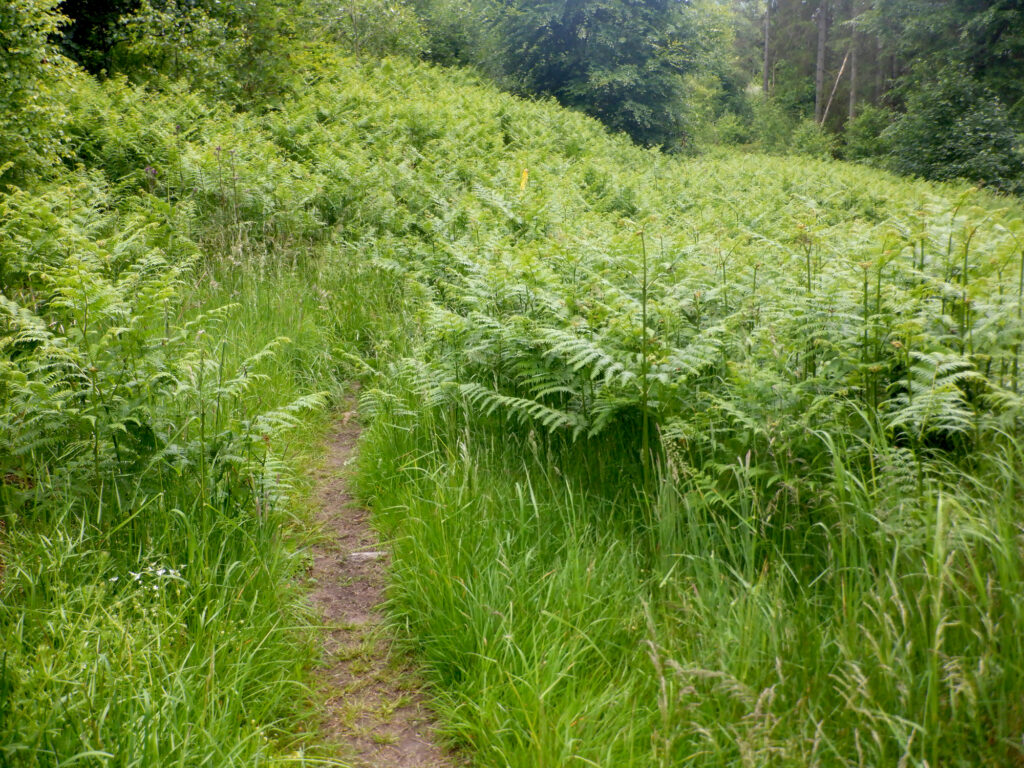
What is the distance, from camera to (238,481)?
3414 millimetres

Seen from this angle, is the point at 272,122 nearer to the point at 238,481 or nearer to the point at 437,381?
the point at 437,381

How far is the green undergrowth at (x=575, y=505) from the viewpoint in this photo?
6.92 ft

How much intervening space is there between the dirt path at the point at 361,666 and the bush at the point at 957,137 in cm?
2839

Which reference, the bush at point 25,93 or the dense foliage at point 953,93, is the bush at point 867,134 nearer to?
the dense foliage at point 953,93

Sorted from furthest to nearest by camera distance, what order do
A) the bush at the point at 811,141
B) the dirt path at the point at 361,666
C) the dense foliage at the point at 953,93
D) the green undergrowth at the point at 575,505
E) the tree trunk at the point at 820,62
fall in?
the tree trunk at the point at 820,62 → the bush at the point at 811,141 → the dense foliage at the point at 953,93 → the dirt path at the point at 361,666 → the green undergrowth at the point at 575,505

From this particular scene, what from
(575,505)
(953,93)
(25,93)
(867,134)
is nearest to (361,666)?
(575,505)

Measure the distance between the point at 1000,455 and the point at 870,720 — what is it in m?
1.34

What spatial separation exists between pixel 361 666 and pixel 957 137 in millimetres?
31423

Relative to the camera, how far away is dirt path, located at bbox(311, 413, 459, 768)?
2.52 m

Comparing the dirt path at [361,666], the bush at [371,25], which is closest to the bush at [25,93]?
the dirt path at [361,666]

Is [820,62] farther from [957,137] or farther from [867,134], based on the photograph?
[957,137]

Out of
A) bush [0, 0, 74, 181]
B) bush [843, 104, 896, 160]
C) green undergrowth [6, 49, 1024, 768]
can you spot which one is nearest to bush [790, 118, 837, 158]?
bush [843, 104, 896, 160]

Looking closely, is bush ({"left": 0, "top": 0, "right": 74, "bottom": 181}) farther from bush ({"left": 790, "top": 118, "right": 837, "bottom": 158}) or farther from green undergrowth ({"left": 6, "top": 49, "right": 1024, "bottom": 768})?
bush ({"left": 790, "top": 118, "right": 837, "bottom": 158})

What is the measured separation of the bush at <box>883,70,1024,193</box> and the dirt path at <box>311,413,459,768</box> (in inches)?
1118
